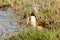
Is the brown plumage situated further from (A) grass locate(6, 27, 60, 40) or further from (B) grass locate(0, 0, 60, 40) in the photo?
(A) grass locate(6, 27, 60, 40)

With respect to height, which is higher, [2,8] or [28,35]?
[2,8]

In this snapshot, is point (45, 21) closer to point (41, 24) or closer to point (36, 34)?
point (41, 24)

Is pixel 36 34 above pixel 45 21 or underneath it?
underneath

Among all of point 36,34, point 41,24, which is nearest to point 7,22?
point 41,24

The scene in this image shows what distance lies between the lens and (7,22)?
12.8 ft

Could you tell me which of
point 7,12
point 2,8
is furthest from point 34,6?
point 2,8

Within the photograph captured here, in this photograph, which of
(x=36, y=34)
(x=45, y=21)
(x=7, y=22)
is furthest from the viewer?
(x=7, y=22)

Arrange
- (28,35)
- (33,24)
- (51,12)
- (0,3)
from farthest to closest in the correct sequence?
(0,3), (51,12), (33,24), (28,35)

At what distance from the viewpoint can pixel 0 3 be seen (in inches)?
171

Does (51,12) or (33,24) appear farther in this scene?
(51,12)

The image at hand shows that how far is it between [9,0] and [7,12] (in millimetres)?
370

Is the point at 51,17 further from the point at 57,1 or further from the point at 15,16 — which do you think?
the point at 15,16

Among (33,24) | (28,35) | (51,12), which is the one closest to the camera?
(28,35)

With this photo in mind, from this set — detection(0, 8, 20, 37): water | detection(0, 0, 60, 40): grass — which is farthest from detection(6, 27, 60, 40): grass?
detection(0, 8, 20, 37): water
